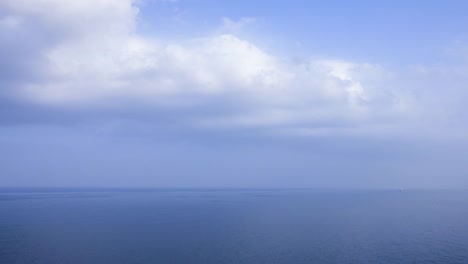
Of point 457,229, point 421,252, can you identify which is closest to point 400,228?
point 457,229

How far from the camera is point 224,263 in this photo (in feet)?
187

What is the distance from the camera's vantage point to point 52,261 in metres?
56.8

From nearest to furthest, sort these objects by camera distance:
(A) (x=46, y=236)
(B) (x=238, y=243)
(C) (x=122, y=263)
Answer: (C) (x=122, y=263) → (B) (x=238, y=243) → (A) (x=46, y=236)

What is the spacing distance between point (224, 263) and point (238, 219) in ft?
186

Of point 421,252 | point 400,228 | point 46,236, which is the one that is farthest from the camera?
point 400,228

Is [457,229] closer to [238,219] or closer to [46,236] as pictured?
[238,219]

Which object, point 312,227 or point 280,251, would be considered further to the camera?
point 312,227

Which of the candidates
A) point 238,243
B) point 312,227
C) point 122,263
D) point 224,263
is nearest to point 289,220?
point 312,227

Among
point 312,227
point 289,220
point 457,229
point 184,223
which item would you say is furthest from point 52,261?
point 457,229

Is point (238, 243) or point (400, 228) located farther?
point (400, 228)

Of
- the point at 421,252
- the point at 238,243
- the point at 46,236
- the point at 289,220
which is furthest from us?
the point at 289,220

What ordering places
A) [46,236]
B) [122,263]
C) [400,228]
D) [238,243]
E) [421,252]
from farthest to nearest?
[400,228]
[46,236]
[238,243]
[421,252]
[122,263]

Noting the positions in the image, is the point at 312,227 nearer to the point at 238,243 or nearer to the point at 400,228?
the point at 400,228

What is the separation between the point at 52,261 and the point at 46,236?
985 inches
